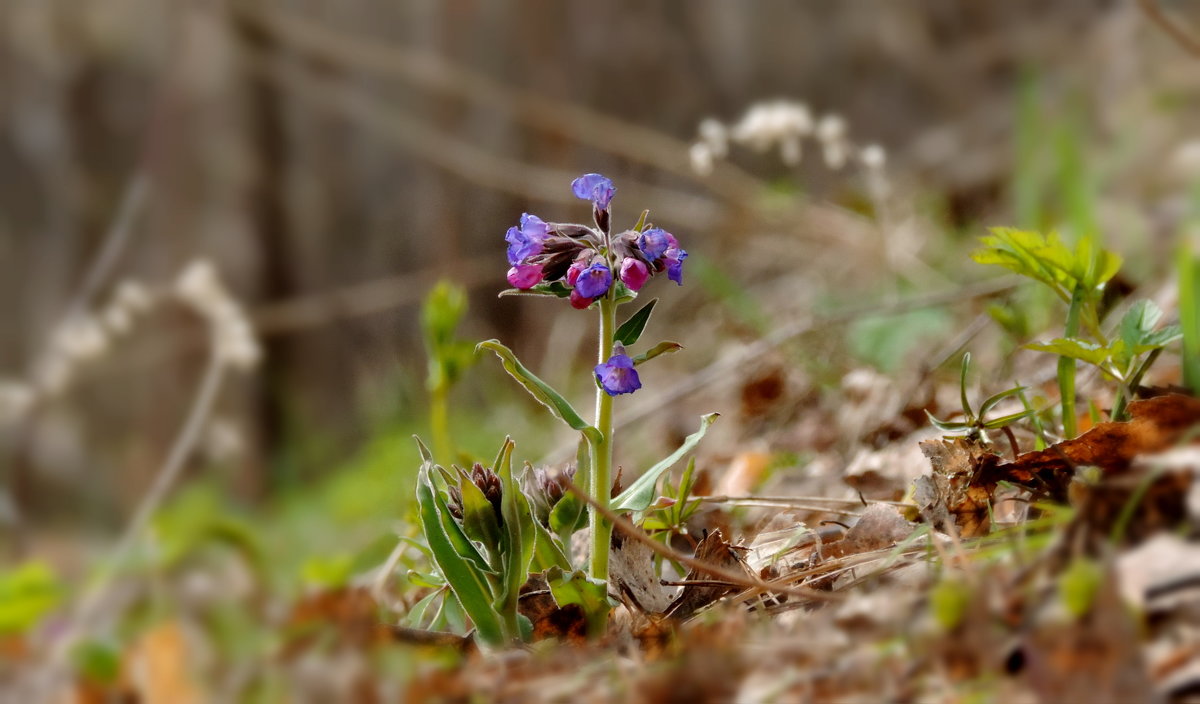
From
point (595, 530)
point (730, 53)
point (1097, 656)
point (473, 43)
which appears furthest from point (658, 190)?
point (1097, 656)

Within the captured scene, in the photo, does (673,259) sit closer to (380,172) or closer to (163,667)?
(163,667)

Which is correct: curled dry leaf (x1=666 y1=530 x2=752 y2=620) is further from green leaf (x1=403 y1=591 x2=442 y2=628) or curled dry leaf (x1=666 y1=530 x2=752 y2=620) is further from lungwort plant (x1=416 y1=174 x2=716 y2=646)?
green leaf (x1=403 y1=591 x2=442 y2=628)

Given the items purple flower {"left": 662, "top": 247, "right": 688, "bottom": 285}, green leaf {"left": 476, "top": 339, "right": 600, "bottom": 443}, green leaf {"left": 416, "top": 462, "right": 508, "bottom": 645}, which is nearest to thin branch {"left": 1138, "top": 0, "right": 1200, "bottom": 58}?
purple flower {"left": 662, "top": 247, "right": 688, "bottom": 285}

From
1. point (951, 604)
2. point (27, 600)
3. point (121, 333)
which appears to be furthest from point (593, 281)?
point (121, 333)

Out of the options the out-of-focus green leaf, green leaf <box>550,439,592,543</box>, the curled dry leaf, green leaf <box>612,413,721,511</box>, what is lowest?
the out-of-focus green leaf

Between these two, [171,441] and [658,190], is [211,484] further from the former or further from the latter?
[658,190]

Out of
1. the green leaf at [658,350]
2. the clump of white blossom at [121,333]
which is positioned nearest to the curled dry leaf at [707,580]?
the green leaf at [658,350]

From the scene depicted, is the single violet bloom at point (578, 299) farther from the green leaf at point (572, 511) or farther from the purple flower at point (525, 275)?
the green leaf at point (572, 511)
